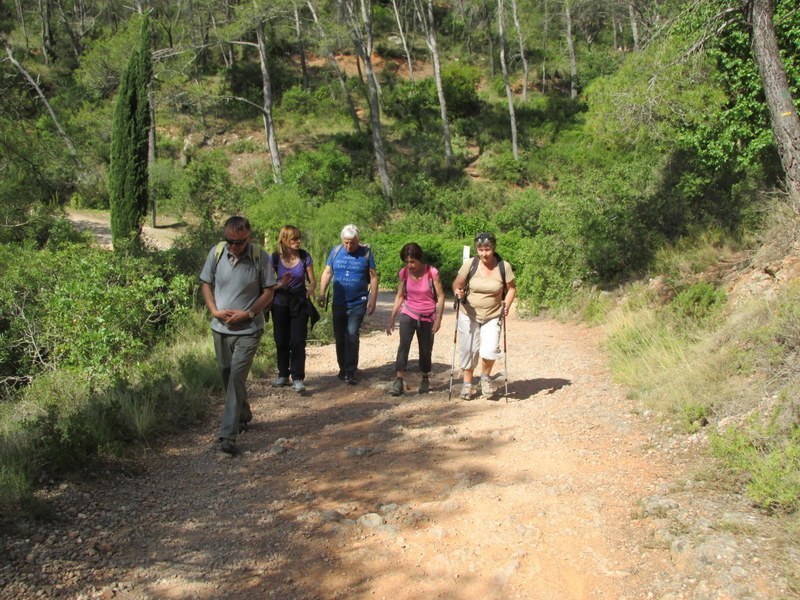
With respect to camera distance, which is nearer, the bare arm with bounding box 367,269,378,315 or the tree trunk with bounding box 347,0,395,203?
the bare arm with bounding box 367,269,378,315

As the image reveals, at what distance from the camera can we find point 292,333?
733 cm

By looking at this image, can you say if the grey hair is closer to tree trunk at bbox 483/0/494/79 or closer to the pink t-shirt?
the pink t-shirt

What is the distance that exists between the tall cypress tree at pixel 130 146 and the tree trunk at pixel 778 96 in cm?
1667

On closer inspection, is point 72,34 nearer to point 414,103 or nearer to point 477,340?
point 414,103

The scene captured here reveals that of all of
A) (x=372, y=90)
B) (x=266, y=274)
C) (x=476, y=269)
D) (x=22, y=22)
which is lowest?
(x=476, y=269)

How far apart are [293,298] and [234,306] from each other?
1798 millimetres

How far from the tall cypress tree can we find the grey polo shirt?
1583 cm

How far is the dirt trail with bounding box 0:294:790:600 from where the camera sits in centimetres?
348

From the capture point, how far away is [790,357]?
5.35m

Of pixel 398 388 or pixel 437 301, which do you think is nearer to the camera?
pixel 437 301

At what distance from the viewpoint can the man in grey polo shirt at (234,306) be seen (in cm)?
548

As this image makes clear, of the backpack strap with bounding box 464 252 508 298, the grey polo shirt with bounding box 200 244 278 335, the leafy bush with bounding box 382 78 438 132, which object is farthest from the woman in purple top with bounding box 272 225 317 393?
the leafy bush with bounding box 382 78 438 132

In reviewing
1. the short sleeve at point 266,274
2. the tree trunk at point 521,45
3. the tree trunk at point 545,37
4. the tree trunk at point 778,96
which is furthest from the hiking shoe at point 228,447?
the tree trunk at point 545,37

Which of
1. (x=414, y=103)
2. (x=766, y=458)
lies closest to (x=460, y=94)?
(x=414, y=103)
